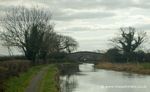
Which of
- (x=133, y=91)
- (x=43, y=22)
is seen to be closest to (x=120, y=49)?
(x=43, y=22)

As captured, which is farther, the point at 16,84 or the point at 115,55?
the point at 115,55

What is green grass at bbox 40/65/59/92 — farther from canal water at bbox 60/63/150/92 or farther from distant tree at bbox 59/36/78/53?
distant tree at bbox 59/36/78/53

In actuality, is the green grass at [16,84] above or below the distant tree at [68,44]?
above

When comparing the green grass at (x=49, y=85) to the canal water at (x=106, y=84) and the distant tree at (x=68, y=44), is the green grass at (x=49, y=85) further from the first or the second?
the distant tree at (x=68, y=44)

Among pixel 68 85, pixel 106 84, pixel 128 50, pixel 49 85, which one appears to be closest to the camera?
pixel 49 85

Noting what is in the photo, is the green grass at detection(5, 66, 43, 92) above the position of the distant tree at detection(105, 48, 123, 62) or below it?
above

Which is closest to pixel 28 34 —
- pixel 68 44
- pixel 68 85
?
pixel 68 85

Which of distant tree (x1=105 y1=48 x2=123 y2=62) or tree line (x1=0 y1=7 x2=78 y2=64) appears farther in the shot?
distant tree (x1=105 y1=48 x2=123 y2=62)

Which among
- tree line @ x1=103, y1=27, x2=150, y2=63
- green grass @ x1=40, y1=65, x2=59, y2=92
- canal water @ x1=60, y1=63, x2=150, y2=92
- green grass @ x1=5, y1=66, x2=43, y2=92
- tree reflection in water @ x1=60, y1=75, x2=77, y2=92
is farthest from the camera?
tree line @ x1=103, y1=27, x2=150, y2=63

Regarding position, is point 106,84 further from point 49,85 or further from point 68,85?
point 49,85

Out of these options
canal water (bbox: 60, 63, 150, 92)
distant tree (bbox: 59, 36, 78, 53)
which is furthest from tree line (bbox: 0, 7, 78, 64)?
distant tree (bbox: 59, 36, 78, 53)

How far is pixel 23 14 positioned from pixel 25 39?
5111mm

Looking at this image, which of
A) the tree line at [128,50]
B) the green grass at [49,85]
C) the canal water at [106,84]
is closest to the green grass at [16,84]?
the green grass at [49,85]

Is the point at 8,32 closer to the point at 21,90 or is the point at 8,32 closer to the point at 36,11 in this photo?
the point at 36,11
